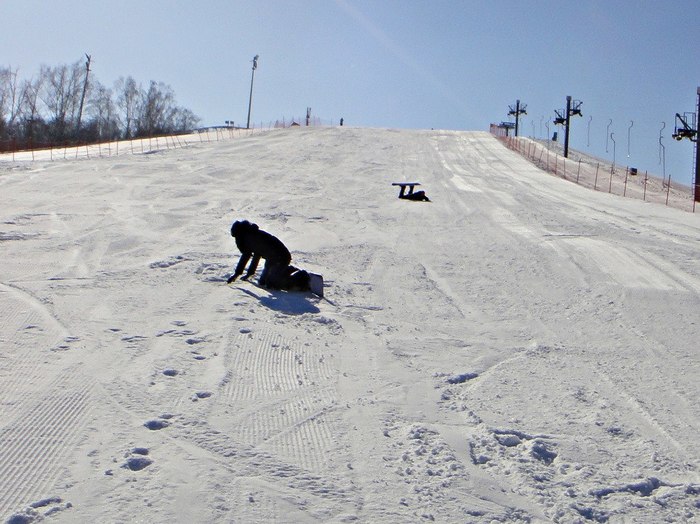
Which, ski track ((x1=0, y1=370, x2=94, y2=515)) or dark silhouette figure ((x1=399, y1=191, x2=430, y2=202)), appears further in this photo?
dark silhouette figure ((x1=399, y1=191, x2=430, y2=202))

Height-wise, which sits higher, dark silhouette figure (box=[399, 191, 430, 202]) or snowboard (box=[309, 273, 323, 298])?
dark silhouette figure (box=[399, 191, 430, 202])

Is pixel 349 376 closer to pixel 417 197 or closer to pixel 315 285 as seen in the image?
pixel 315 285

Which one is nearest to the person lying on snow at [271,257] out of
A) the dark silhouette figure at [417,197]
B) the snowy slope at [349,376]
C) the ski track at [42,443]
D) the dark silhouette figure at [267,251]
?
the dark silhouette figure at [267,251]

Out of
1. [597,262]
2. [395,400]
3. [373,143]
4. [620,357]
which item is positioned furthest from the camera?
[373,143]

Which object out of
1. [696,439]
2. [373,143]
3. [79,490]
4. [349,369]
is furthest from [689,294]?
[373,143]

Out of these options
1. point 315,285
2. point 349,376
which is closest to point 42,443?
point 349,376

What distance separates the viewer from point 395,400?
19.7 feet

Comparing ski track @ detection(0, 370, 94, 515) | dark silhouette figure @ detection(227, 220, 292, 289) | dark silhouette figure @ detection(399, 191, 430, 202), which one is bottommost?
ski track @ detection(0, 370, 94, 515)

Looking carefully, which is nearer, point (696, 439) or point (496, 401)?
point (696, 439)

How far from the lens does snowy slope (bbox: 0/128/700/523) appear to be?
440 cm

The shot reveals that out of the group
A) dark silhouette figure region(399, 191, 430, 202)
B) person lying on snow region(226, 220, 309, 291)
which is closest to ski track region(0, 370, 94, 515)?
person lying on snow region(226, 220, 309, 291)

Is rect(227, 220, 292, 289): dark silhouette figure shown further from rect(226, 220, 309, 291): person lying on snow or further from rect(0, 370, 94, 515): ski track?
rect(0, 370, 94, 515): ski track

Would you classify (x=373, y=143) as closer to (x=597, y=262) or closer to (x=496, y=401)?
(x=597, y=262)

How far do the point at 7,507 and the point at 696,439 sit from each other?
476 cm
